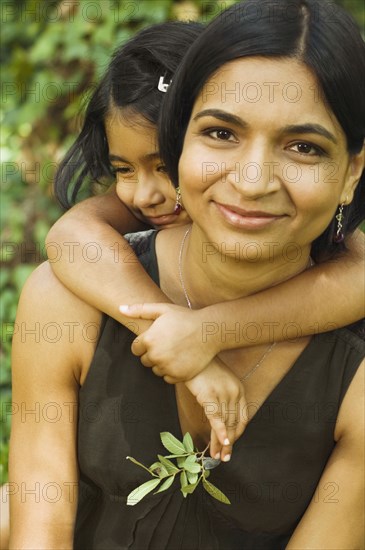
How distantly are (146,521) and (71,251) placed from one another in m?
0.80

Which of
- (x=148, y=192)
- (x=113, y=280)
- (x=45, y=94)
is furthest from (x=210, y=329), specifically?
(x=45, y=94)

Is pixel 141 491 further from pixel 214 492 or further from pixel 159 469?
pixel 214 492

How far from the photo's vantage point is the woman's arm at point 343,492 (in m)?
2.74

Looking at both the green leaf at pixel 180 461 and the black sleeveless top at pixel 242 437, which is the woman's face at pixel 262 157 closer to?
the black sleeveless top at pixel 242 437

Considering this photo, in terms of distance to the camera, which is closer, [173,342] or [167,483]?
[173,342]

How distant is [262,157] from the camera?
2385 millimetres

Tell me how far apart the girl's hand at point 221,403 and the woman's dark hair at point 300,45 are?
0.67 metres

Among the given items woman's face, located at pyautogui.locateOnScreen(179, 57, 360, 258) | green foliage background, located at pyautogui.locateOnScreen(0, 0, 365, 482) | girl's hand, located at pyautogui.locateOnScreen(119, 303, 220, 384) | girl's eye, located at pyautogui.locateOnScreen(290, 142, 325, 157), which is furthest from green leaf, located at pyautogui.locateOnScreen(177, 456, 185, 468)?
green foliage background, located at pyautogui.locateOnScreen(0, 0, 365, 482)

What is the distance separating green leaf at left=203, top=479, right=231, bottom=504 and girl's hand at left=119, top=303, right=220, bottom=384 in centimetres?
33

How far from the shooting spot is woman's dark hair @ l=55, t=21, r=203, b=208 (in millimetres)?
3068

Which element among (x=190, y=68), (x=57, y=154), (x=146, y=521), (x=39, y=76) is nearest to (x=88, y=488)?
(x=146, y=521)

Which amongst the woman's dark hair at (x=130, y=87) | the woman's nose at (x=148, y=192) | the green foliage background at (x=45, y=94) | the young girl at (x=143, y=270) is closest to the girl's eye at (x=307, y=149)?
the young girl at (x=143, y=270)

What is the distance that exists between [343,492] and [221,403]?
48 centimetres

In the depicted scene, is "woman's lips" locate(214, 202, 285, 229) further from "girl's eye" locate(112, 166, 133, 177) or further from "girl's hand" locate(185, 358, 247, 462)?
"girl's eye" locate(112, 166, 133, 177)
